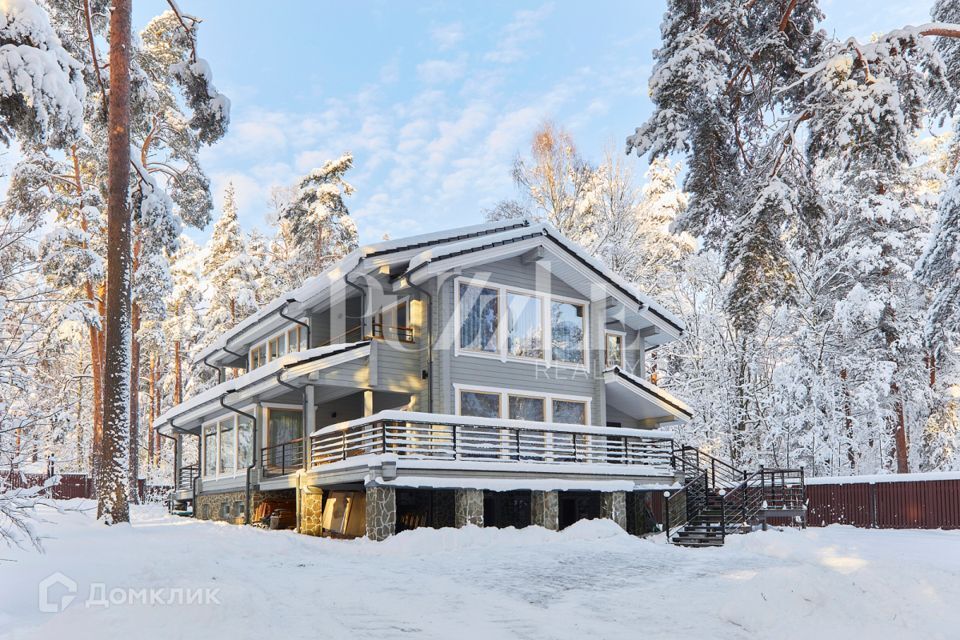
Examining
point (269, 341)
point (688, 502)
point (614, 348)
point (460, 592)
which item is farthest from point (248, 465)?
point (460, 592)

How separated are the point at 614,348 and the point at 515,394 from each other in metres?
5.78

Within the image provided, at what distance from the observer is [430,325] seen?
1828 cm

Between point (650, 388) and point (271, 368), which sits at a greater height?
point (271, 368)

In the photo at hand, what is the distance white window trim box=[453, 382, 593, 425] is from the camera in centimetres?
1819

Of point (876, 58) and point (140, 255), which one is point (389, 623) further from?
point (140, 255)

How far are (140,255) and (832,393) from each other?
27654 millimetres

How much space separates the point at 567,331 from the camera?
68.6ft

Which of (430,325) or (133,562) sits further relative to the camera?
(430,325)

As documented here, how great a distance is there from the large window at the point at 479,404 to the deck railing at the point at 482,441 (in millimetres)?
572

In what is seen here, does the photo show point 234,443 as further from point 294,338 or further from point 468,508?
point 468,508

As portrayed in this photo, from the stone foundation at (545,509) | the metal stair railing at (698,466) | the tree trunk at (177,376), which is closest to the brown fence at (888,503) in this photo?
the metal stair railing at (698,466)

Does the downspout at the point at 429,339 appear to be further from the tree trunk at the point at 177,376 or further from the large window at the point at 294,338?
the tree trunk at the point at 177,376

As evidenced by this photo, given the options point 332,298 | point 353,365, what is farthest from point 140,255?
point 353,365

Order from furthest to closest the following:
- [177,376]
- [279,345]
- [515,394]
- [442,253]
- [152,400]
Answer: [152,400]
[177,376]
[279,345]
[515,394]
[442,253]
